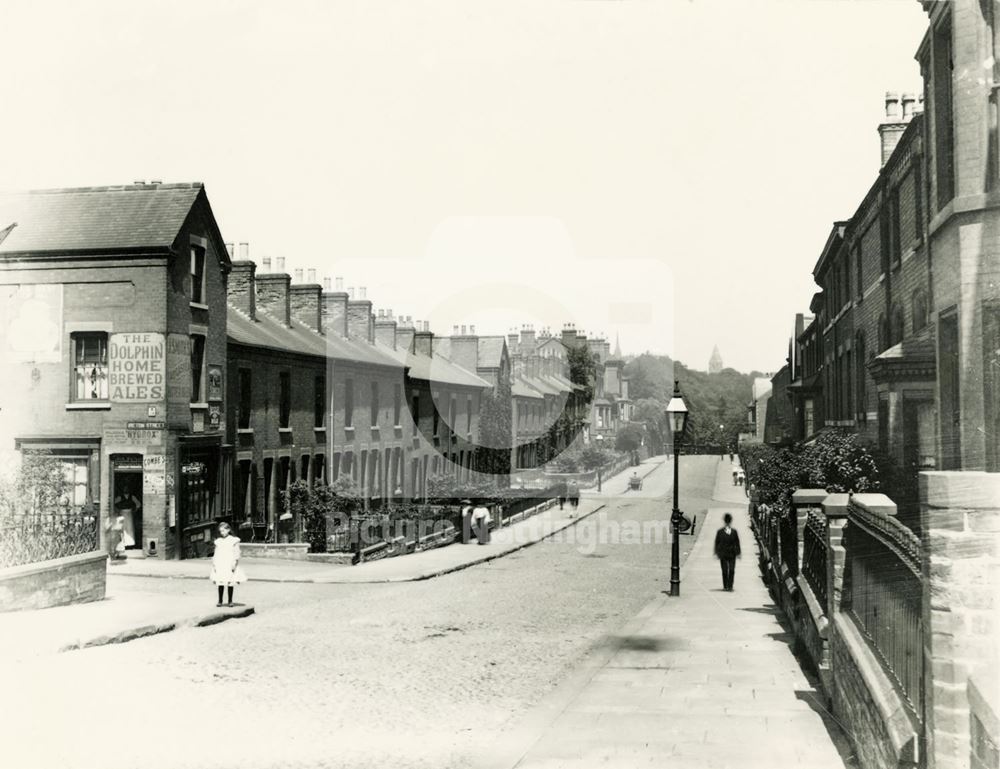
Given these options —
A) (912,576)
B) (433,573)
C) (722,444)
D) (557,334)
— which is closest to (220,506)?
(433,573)

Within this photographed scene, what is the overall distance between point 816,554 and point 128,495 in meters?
16.5

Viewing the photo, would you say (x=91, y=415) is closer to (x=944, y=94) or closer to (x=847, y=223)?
(x=944, y=94)

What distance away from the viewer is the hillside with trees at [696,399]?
342 feet

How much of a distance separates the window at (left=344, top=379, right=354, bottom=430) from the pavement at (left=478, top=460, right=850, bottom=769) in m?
20.6

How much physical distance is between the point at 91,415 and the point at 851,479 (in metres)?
16.8

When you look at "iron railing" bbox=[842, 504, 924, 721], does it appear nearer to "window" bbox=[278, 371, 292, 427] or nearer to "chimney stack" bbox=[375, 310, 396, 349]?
"window" bbox=[278, 371, 292, 427]

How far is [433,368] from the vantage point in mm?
47219

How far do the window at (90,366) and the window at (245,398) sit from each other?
4.83 m

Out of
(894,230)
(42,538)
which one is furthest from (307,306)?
(894,230)

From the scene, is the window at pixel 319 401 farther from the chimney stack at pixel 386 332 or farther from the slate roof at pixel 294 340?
the chimney stack at pixel 386 332

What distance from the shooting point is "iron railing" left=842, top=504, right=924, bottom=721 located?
5324 mm

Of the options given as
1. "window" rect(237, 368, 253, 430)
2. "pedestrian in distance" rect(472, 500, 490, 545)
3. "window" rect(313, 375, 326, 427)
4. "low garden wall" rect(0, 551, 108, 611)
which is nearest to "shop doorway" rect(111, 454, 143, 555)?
"window" rect(237, 368, 253, 430)

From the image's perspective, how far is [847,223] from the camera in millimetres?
25281

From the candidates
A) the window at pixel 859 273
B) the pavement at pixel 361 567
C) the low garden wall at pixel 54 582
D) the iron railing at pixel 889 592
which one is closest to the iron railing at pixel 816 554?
the iron railing at pixel 889 592
